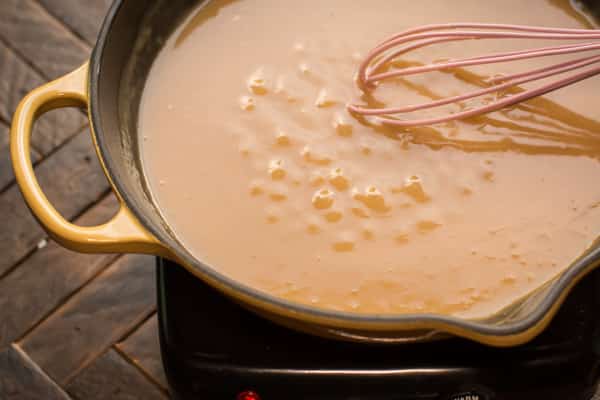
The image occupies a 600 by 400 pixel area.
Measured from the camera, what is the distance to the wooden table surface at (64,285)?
1.05 metres

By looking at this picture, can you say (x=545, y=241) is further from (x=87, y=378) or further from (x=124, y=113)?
(x=87, y=378)

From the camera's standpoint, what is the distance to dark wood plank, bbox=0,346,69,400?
104cm

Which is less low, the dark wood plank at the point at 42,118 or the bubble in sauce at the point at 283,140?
the bubble in sauce at the point at 283,140

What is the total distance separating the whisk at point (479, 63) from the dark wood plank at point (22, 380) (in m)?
0.58

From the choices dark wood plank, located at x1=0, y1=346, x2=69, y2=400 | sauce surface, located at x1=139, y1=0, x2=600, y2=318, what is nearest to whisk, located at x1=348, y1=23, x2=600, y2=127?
sauce surface, located at x1=139, y1=0, x2=600, y2=318

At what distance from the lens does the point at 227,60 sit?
0.91 meters

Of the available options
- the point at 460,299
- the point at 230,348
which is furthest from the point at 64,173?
the point at 460,299

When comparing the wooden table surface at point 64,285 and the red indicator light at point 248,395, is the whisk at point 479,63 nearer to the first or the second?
the red indicator light at point 248,395

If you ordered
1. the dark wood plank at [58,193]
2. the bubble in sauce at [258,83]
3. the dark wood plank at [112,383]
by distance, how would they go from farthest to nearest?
the dark wood plank at [58,193], the dark wood plank at [112,383], the bubble in sauce at [258,83]

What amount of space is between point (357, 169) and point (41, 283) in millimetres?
563

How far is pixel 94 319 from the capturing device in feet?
3.57

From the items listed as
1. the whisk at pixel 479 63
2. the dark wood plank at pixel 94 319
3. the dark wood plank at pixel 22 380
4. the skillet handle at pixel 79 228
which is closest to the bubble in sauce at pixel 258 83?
the whisk at pixel 479 63

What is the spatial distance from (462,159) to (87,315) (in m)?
0.60

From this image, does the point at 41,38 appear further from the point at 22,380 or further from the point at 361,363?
the point at 361,363
